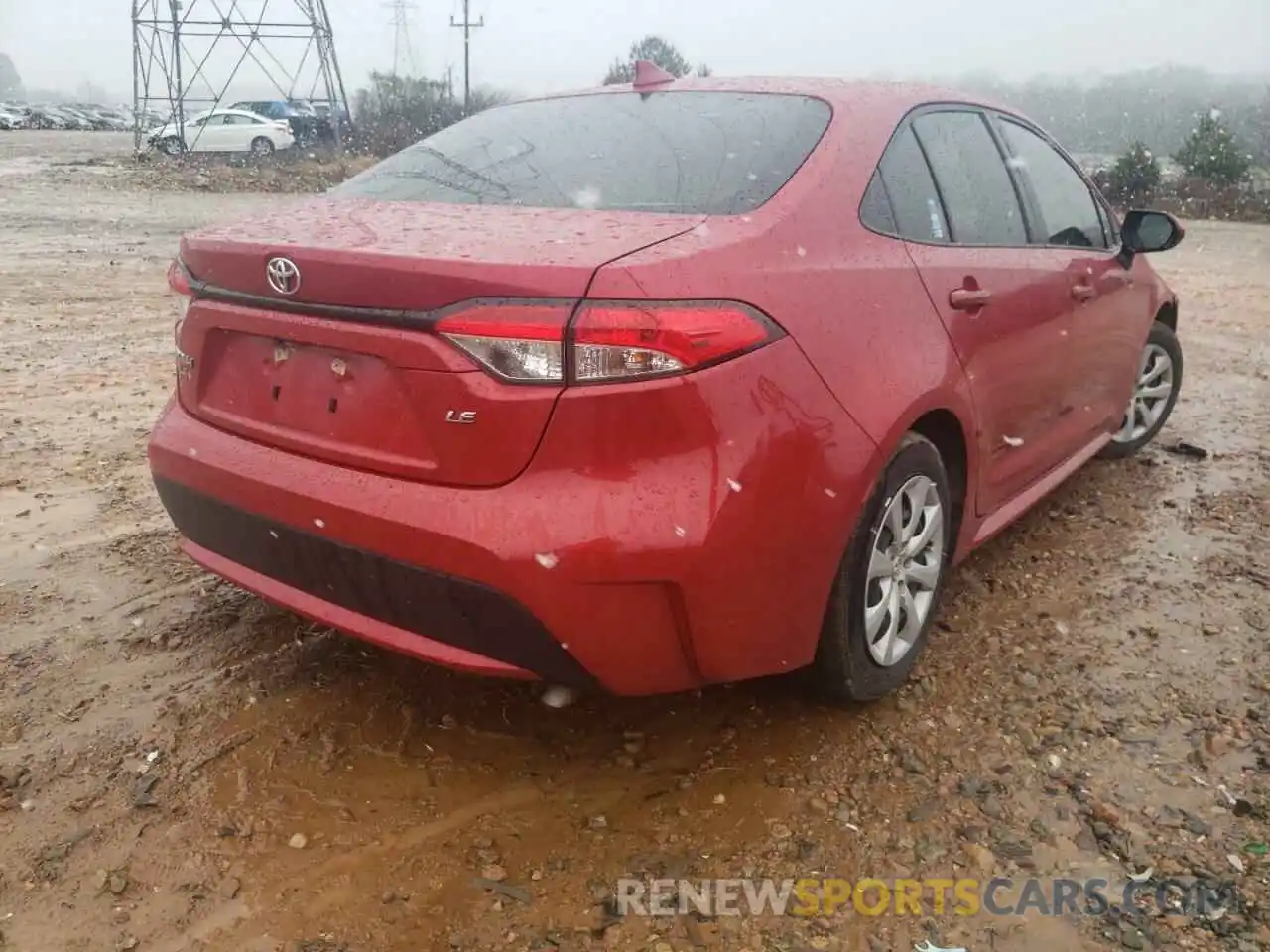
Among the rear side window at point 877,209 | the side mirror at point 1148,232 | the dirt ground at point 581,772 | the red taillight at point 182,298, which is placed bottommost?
the dirt ground at point 581,772

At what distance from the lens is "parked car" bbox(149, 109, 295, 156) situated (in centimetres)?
2671

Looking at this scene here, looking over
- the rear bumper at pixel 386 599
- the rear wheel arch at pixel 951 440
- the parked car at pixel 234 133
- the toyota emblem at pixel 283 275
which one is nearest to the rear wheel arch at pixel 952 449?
the rear wheel arch at pixel 951 440

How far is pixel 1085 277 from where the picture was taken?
11.7ft

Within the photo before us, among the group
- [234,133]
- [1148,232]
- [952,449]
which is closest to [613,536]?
[952,449]

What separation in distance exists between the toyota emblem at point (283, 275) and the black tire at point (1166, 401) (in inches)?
146

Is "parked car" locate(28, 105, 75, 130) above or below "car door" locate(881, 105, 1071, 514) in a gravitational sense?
above

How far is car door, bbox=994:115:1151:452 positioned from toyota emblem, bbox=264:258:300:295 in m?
2.35

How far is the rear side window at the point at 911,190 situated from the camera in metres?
2.69

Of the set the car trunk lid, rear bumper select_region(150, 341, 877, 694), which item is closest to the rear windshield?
the car trunk lid

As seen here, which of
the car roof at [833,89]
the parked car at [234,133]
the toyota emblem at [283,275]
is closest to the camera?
the toyota emblem at [283,275]

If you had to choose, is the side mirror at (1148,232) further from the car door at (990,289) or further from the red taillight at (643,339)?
the red taillight at (643,339)

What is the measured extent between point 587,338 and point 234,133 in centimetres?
2859

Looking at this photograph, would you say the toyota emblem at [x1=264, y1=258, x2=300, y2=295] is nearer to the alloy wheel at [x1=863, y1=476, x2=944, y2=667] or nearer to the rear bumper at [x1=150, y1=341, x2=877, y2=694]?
the rear bumper at [x1=150, y1=341, x2=877, y2=694]

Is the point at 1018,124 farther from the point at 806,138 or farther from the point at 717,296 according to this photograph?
the point at 717,296
